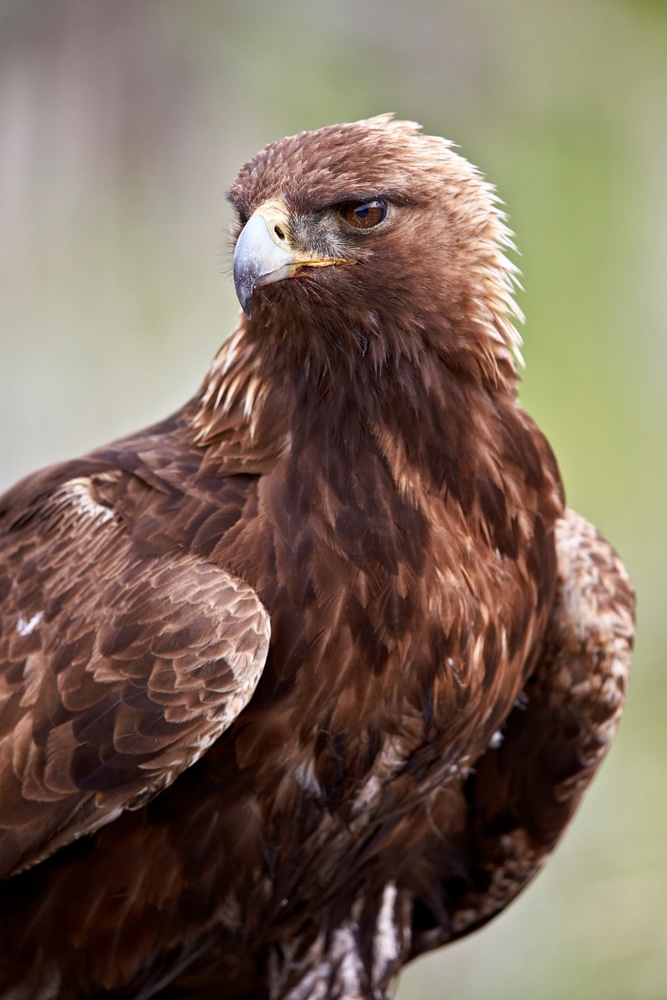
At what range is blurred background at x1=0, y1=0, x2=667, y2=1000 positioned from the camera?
5.55m

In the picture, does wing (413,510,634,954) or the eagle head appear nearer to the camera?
the eagle head

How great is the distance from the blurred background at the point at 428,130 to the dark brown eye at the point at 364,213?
9.71 ft

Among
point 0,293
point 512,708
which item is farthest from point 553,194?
point 512,708

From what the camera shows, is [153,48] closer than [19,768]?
No

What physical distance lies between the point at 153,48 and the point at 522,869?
13.1 feet

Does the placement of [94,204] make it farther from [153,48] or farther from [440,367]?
[440,367]

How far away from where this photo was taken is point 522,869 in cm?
363

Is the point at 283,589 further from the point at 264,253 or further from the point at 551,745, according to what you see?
the point at 551,745

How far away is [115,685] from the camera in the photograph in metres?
2.65

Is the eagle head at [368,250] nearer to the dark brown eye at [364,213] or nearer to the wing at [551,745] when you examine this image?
the dark brown eye at [364,213]

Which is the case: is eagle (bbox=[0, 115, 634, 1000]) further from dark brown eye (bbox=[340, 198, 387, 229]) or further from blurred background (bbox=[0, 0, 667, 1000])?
blurred background (bbox=[0, 0, 667, 1000])

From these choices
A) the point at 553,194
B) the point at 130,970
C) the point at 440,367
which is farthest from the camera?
the point at 553,194

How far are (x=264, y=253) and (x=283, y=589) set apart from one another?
2.28 ft

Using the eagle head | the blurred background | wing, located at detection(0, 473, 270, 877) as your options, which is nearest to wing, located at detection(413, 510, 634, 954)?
the eagle head
